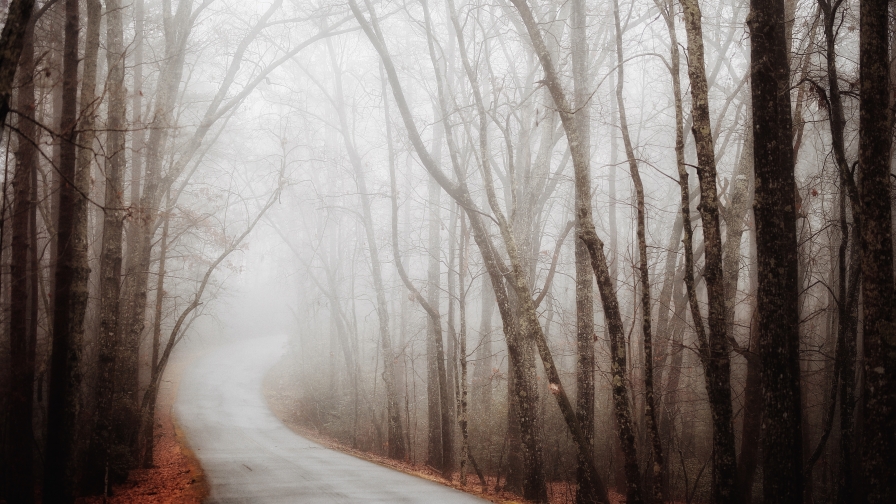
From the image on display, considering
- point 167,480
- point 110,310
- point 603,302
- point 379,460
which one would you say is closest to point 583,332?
point 603,302

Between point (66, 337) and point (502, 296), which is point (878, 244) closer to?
point (502, 296)

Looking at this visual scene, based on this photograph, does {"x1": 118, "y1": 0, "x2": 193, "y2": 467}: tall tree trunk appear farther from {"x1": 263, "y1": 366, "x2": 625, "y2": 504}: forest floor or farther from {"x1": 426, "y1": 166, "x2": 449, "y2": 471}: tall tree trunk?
{"x1": 426, "y1": 166, "x2": 449, "y2": 471}: tall tree trunk

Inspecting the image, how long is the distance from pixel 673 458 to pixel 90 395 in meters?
14.9

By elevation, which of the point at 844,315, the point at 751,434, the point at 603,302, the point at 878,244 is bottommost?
the point at 751,434

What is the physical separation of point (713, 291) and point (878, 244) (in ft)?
5.62

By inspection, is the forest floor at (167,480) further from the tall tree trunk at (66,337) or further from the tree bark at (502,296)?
the tree bark at (502,296)

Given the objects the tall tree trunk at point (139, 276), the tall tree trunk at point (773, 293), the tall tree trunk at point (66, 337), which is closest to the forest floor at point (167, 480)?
the tall tree trunk at point (139, 276)

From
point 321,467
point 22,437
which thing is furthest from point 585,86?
point 22,437

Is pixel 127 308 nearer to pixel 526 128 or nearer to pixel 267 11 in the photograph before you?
pixel 267 11

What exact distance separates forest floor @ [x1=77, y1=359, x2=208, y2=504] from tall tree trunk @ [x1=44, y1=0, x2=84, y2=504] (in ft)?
3.92

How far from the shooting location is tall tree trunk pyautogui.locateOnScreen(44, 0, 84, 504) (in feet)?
22.7

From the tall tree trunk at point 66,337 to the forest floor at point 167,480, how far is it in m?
1.19

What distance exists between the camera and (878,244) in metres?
5.21

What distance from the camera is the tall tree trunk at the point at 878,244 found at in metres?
5.17
